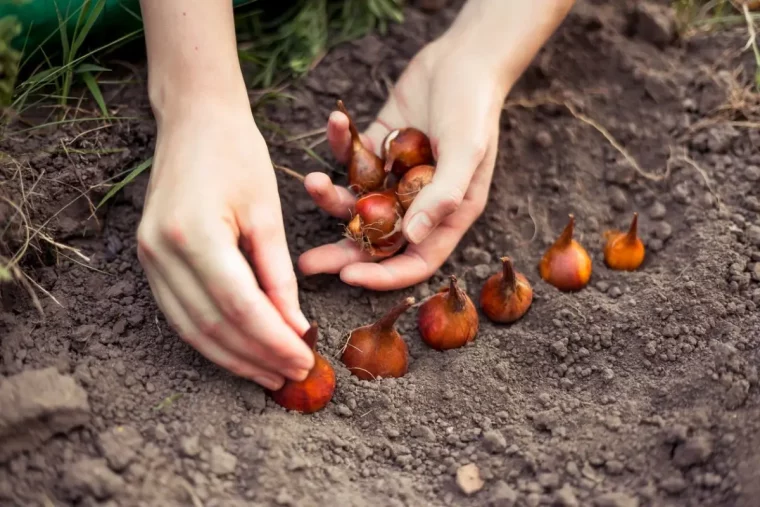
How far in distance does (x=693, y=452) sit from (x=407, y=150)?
855 millimetres

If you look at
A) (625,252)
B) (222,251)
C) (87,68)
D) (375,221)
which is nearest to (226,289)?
(222,251)

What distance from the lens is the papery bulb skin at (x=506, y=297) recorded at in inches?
63.1

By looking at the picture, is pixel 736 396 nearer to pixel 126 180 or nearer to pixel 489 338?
pixel 489 338

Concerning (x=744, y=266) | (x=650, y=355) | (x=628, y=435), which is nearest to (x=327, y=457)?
(x=628, y=435)

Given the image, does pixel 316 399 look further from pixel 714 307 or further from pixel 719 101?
pixel 719 101

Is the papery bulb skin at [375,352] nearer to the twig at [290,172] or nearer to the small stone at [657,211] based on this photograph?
the twig at [290,172]

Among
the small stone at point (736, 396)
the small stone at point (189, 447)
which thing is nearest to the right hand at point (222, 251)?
the small stone at point (189, 447)

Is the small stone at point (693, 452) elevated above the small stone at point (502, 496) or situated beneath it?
elevated above

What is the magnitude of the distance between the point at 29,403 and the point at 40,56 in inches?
37.8

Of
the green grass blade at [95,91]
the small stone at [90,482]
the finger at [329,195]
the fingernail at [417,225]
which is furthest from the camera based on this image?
the green grass blade at [95,91]

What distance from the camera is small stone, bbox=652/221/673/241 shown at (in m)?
1.79

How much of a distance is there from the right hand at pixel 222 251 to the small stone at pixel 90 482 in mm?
256

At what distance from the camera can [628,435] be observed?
1343mm

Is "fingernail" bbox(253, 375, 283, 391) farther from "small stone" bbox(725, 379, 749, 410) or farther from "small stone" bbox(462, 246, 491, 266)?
"small stone" bbox(725, 379, 749, 410)
